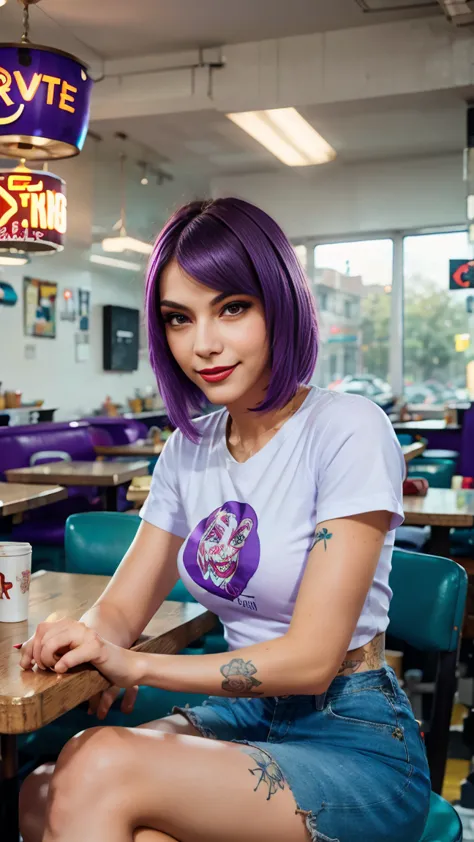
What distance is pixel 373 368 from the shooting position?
10539 mm

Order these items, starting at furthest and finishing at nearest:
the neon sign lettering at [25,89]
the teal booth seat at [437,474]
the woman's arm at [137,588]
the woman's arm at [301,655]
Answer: the teal booth seat at [437,474], the neon sign lettering at [25,89], the woman's arm at [137,588], the woman's arm at [301,655]

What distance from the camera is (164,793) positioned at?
1.04 m

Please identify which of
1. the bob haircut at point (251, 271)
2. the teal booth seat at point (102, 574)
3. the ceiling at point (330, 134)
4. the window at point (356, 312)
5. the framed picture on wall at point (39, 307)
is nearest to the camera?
the bob haircut at point (251, 271)

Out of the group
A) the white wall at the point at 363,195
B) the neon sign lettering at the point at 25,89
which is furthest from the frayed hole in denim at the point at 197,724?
the white wall at the point at 363,195

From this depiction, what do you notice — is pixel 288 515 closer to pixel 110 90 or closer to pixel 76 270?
pixel 110 90

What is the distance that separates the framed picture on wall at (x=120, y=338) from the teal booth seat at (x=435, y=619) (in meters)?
7.79

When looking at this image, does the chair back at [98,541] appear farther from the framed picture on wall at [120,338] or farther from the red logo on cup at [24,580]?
the framed picture on wall at [120,338]

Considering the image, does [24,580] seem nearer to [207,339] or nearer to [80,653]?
[80,653]

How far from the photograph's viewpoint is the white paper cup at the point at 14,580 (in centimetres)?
143

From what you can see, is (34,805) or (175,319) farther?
(175,319)

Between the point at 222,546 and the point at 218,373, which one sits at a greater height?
the point at 218,373

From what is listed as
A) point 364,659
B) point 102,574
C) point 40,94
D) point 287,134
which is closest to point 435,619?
Answer: point 364,659

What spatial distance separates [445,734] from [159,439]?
475cm

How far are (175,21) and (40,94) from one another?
3.78m
